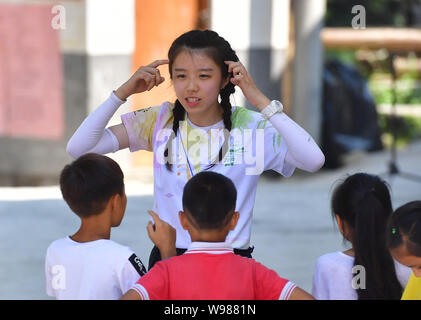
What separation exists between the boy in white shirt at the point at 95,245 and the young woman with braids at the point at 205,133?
0.20m

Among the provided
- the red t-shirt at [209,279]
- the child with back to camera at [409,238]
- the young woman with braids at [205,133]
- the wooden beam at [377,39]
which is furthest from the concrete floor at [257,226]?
the red t-shirt at [209,279]

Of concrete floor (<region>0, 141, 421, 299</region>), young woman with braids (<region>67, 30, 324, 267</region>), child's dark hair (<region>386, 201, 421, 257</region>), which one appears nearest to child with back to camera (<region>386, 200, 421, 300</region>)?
child's dark hair (<region>386, 201, 421, 257</region>)

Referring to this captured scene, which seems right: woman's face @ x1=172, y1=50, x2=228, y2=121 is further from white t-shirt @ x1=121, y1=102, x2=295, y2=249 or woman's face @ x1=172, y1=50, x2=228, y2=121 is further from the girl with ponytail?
the girl with ponytail

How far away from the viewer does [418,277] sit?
8.07ft

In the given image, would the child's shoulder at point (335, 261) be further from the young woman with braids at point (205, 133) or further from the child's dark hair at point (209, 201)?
the child's dark hair at point (209, 201)

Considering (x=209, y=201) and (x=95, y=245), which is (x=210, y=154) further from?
(x=95, y=245)

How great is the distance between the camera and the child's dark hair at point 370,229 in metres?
2.49

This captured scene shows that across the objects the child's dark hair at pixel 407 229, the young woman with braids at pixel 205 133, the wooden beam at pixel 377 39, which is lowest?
the child's dark hair at pixel 407 229

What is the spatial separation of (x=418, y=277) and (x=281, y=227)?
12.4ft

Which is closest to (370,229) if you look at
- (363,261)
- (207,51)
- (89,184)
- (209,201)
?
→ (363,261)

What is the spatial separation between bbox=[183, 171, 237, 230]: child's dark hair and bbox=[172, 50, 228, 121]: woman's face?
419mm

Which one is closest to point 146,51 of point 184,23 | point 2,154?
point 184,23

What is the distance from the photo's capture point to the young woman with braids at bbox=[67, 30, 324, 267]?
2.60 meters

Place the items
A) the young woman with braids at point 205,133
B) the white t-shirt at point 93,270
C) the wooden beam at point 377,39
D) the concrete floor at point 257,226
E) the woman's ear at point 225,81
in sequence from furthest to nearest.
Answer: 1. the wooden beam at point 377,39
2. the concrete floor at point 257,226
3. the woman's ear at point 225,81
4. the young woman with braids at point 205,133
5. the white t-shirt at point 93,270
